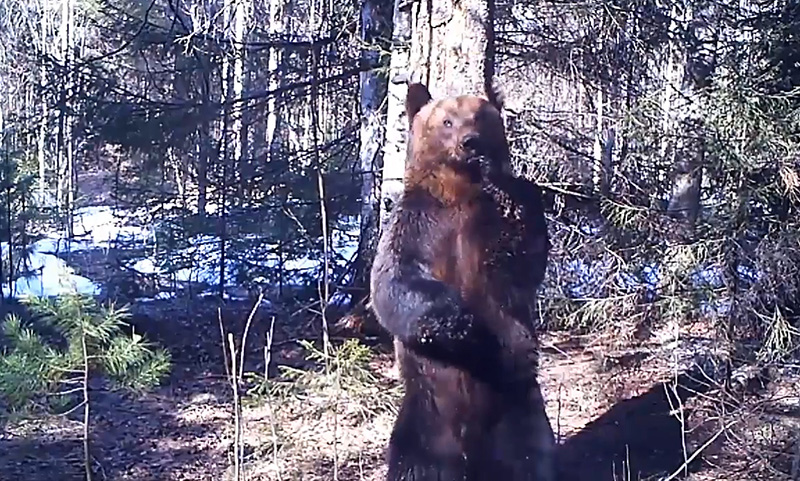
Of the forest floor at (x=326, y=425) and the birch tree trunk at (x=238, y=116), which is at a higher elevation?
the birch tree trunk at (x=238, y=116)

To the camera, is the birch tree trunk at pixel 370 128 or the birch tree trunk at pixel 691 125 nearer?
the birch tree trunk at pixel 691 125

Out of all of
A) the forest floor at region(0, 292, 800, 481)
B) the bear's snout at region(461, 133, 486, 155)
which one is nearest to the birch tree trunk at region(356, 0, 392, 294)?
the forest floor at region(0, 292, 800, 481)

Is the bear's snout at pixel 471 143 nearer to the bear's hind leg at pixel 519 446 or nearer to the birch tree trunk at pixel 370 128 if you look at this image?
the bear's hind leg at pixel 519 446

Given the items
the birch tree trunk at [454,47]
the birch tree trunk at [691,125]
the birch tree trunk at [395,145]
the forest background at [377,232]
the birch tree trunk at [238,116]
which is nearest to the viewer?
the birch tree trunk at [454,47]

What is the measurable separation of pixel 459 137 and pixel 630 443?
12.9 ft

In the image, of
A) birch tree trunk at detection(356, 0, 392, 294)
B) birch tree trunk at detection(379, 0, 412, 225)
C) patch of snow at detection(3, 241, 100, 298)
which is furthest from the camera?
patch of snow at detection(3, 241, 100, 298)

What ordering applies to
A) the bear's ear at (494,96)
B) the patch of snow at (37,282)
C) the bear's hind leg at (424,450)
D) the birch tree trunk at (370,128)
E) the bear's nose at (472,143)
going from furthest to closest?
the patch of snow at (37,282) → the birch tree trunk at (370,128) → the bear's ear at (494,96) → the bear's hind leg at (424,450) → the bear's nose at (472,143)

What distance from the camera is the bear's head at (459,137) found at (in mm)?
3146

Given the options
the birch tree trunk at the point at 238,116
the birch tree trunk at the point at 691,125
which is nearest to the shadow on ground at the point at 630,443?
the birch tree trunk at the point at 691,125

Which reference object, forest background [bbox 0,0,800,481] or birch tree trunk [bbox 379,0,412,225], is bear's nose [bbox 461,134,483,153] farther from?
birch tree trunk [bbox 379,0,412,225]

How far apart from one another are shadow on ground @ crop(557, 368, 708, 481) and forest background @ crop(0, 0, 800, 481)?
0.08 ft

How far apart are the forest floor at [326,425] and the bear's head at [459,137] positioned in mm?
1528

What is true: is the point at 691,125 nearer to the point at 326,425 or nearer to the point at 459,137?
the point at 326,425

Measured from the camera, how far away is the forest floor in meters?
5.92
